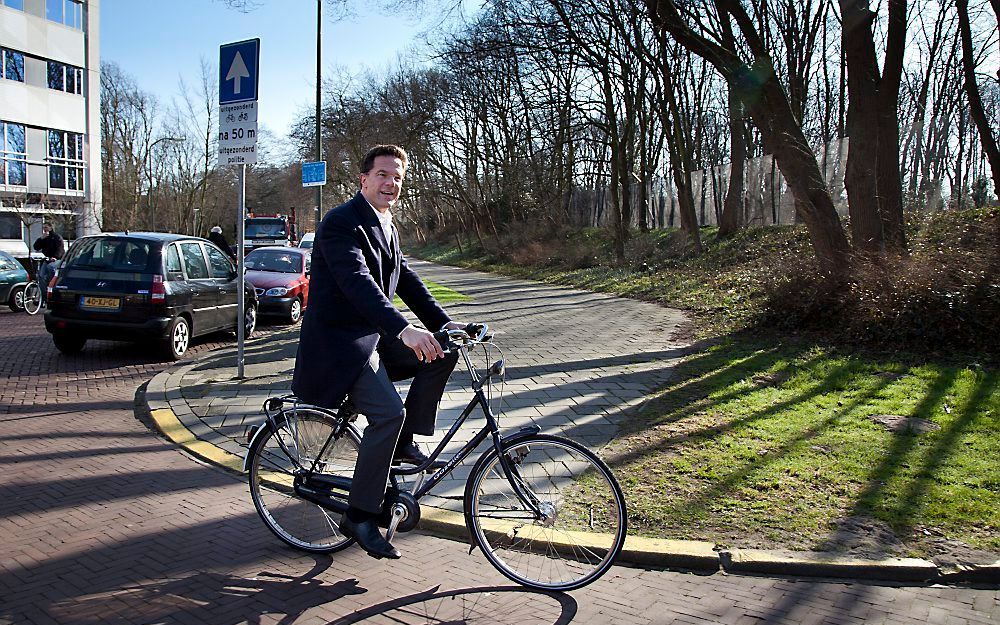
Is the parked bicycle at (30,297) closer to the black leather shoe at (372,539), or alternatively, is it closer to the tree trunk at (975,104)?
the black leather shoe at (372,539)

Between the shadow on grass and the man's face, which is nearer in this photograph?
the man's face

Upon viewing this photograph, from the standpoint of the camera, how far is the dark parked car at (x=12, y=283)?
15641 mm

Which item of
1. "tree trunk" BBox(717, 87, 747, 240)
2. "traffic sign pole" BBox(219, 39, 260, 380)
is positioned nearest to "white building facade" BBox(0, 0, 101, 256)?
"tree trunk" BBox(717, 87, 747, 240)

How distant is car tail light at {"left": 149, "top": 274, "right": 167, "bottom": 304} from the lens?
9.67 meters

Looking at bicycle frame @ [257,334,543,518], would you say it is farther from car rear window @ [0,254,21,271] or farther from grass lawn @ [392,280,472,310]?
car rear window @ [0,254,21,271]

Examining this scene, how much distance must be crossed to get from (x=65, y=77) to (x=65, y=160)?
4.32 m

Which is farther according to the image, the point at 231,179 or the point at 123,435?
the point at 231,179

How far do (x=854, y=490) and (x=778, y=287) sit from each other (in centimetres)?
633

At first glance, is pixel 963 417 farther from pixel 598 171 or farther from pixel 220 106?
pixel 598 171

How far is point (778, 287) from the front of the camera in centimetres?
1087

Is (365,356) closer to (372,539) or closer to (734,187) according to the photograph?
(372,539)

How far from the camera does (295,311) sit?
14.6 meters

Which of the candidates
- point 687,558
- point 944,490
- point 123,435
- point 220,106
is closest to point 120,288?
point 220,106

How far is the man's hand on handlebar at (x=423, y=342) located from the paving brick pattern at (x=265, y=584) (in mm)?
1153
